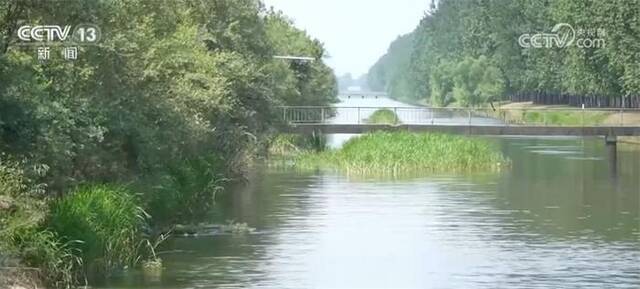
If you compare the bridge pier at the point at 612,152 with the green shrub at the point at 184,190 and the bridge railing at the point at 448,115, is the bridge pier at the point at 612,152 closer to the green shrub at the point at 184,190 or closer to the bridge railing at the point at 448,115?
the bridge railing at the point at 448,115

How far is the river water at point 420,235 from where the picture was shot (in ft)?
95.9

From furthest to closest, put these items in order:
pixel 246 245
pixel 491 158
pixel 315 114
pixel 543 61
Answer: pixel 543 61, pixel 315 114, pixel 491 158, pixel 246 245

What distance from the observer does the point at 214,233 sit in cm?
3678

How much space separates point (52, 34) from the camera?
2923 centimetres

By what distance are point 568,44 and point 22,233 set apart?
260ft

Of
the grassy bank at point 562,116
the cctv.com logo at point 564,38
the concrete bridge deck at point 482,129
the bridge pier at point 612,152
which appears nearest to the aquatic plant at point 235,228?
the bridge pier at point 612,152

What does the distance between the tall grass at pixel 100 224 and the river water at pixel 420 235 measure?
0.58m

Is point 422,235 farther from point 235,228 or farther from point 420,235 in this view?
point 235,228

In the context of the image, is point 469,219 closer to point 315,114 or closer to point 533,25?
point 315,114

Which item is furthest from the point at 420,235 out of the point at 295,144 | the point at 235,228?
the point at 295,144

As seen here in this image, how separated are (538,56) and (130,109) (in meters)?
92.3

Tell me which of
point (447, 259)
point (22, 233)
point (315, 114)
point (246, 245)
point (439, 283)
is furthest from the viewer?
point (315, 114)

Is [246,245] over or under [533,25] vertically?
under

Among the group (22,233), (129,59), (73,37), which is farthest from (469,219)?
(22,233)
